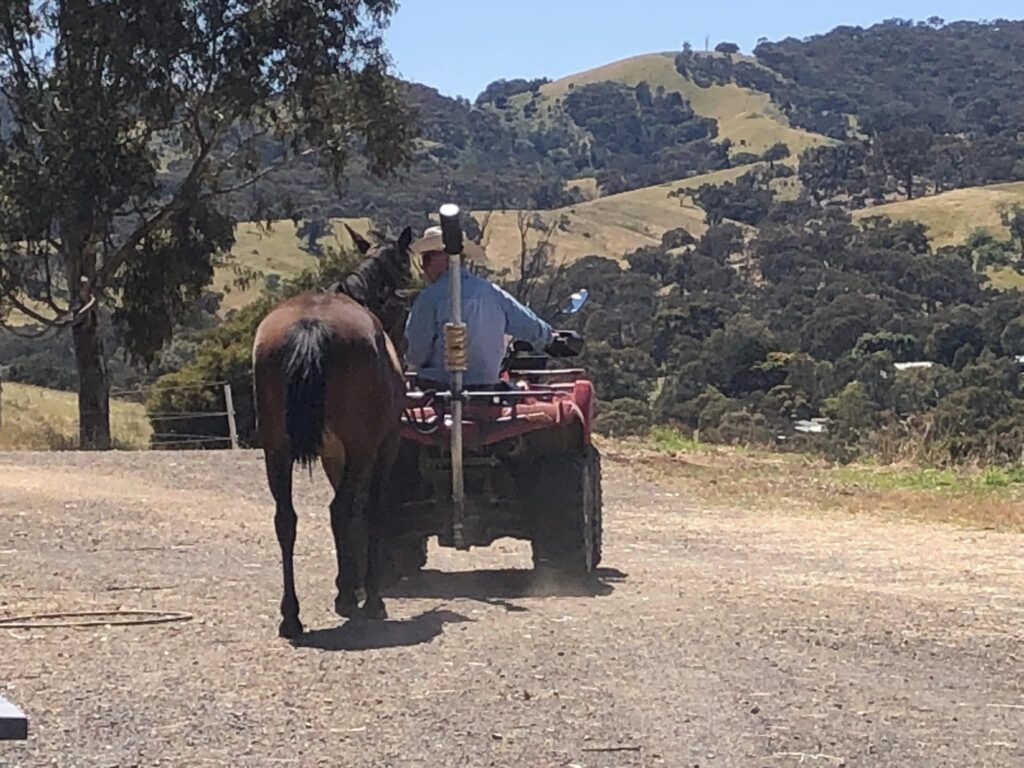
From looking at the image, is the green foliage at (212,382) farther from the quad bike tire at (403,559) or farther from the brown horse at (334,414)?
the brown horse at (334,414)

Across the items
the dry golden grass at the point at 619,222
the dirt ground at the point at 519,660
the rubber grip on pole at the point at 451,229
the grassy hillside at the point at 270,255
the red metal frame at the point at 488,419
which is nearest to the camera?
the dirt ground at the point at 519,660

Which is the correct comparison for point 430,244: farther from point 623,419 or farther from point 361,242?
point 623,419

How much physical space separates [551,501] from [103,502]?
537 cm

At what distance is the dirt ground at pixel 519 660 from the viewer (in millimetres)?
5492

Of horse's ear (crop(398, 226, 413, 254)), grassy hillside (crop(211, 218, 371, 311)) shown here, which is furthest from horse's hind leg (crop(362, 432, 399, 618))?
grassy hillside (crop(211, 218, 371, 311))

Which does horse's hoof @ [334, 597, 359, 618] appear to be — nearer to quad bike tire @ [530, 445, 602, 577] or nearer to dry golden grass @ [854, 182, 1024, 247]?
quad bike tire @ [530, 445, 602, 577]

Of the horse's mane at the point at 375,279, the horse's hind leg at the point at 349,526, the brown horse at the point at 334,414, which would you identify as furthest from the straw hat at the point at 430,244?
the horse's hind leg at the point at 349,526

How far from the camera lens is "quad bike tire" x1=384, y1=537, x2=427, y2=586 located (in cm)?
956

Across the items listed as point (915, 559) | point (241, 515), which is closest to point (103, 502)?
point (241, 515)

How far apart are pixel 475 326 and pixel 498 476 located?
0.90 m

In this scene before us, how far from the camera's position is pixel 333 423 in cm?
775

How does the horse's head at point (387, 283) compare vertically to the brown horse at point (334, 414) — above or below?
above

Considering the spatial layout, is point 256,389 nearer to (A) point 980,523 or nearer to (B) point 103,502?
(B) point 103,502

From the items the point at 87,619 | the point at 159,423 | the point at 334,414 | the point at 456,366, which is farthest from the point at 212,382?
the point at 334,414
